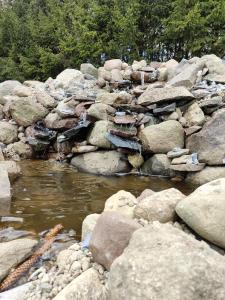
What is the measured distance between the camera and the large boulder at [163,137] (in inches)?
359

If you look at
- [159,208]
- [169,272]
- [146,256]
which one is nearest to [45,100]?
[159,208]

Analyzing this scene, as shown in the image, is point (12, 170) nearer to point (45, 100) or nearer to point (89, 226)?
point (45, 100)

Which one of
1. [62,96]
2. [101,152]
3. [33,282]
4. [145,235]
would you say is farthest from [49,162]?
[145,235]

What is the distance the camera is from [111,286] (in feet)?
9.88

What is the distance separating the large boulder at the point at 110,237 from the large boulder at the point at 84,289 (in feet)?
0.67

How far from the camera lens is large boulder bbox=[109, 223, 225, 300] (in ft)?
9.14

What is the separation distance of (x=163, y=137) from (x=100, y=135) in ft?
5.08

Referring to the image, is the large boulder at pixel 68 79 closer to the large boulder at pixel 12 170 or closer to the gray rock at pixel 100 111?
the gray rock at pixel 100 111

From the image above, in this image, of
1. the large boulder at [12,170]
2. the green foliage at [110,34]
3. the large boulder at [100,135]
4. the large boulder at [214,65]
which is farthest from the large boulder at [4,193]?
the green foliage at [110,34]

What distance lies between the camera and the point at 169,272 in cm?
289

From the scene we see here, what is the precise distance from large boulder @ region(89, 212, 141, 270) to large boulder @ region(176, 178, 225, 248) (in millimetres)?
671

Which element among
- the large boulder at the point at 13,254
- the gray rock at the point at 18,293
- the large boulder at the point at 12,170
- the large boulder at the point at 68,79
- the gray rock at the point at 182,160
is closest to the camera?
the gray rock at the point at 18,293

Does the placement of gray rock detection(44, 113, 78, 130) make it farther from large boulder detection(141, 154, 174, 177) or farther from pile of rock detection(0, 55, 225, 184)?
large boulder detection(141, 154, 174, 177)

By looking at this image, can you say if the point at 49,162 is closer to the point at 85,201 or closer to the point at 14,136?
the point at 14,136
